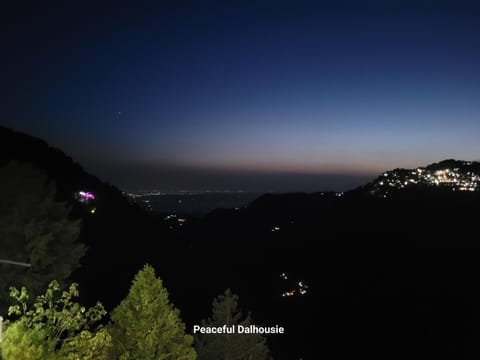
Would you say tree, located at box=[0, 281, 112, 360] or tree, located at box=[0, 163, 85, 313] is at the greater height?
tree, located at box=[0, 163, 85, 313]

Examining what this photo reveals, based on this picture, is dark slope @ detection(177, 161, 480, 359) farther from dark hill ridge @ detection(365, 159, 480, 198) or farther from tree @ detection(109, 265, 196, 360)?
tree @ detection(109, 265, 196, 360)

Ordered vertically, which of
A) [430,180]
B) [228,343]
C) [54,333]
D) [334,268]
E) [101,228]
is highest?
[430,180]

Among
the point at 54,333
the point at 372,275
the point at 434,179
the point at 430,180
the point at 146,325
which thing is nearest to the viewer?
the point at 54,333

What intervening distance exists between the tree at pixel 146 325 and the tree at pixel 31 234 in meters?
3.70

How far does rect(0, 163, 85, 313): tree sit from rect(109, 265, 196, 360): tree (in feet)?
12.1

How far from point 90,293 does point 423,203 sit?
111m

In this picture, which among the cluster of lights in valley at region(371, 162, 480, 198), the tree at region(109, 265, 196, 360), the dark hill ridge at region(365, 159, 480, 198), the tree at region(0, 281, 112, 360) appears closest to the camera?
the tree at region(0, 281, 112, 360)

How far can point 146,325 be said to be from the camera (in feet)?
39.5

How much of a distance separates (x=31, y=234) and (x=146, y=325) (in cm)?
525

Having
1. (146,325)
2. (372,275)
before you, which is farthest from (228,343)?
(372,275)

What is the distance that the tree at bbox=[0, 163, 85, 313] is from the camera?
13.4 m

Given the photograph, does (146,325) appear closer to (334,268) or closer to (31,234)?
(31,234)

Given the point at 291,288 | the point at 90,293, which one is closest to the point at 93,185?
the point at 90,293

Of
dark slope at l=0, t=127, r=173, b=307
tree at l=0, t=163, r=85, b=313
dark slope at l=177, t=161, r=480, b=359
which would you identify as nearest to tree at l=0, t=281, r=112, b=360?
tree at l=0, t=163, r=85, b=313
